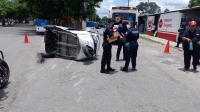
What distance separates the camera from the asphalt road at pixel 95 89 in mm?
4375

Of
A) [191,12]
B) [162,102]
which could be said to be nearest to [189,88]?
[162,102]

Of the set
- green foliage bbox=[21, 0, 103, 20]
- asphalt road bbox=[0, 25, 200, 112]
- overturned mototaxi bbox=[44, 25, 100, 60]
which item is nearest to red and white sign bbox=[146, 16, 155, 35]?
green foliage bbox=[21, 0, 103, 20]

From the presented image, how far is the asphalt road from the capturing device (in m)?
4.38

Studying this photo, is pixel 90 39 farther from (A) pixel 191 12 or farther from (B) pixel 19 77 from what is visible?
(A) pixel 191 12

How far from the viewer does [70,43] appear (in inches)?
336

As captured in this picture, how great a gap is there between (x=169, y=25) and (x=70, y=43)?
14.5 metres

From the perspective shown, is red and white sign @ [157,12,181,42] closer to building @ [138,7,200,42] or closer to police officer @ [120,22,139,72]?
building @ [138,7,200,42]

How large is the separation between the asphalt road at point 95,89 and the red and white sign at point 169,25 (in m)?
12.0

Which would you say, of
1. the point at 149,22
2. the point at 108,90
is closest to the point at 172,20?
the point at 149,22

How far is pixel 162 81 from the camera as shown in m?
6.29

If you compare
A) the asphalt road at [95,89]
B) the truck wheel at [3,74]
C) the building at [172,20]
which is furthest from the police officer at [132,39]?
the building at [172,20]

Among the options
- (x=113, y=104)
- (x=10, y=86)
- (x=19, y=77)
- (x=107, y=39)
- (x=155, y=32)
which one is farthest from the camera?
(x=155, y=32)

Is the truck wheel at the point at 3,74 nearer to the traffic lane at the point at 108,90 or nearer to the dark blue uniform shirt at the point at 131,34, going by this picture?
the traffic lane at the point at 108,90

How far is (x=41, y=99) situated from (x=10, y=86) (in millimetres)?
1292
